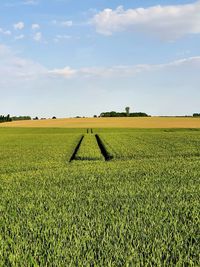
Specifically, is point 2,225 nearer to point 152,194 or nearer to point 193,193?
point 152,194

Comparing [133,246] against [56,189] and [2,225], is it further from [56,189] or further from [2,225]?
[56,189]

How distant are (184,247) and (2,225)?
10.8ft

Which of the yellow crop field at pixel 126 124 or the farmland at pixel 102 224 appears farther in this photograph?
the yellow crop field at pixel 126 124

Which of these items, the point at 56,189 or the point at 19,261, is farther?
the point at 56,189

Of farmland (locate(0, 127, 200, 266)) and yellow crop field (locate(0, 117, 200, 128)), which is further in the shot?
yellow crop field (locate(0, 117, 200, 128))

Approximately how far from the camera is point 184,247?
18.0 feet

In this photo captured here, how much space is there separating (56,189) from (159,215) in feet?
15.0

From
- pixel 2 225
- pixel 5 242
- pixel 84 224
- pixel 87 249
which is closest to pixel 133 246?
pixel 87 249

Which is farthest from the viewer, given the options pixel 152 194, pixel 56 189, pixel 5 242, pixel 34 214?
pixel 56 189

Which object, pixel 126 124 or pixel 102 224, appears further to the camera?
pixel 126 124

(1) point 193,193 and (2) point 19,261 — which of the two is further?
(1) point 193,193

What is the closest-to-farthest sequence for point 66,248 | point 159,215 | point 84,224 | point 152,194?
point 66,248, point 84,224, point 159,215, point 152,194

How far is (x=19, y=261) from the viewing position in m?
4.93

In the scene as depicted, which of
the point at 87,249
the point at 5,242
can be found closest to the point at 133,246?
the point at 87,249
